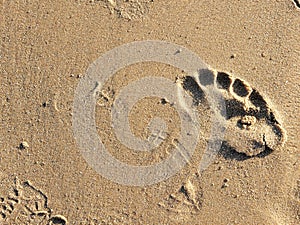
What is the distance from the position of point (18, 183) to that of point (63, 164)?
0.38 metres

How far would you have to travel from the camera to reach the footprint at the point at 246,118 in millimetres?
2998

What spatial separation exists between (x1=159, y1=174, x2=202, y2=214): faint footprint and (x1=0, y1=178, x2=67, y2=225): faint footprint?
0.85 m

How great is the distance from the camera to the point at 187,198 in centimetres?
304

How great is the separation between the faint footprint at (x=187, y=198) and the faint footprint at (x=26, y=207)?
0.85 meters

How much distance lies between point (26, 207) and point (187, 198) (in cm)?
126

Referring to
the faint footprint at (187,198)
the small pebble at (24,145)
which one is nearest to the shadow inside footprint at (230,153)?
the faint footprint at (187,198)

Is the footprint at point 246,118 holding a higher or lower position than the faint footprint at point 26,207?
higher

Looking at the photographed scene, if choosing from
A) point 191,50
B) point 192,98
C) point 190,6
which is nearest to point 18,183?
point 192,98

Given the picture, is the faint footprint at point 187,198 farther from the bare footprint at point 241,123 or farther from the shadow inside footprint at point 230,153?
the shadow inside footprint at point 230,153

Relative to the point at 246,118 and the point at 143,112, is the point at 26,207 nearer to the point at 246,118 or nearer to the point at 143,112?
the point at 143,112

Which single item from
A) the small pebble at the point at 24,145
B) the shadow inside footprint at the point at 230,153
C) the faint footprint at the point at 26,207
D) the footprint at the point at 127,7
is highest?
the footprint at the point at 127,7

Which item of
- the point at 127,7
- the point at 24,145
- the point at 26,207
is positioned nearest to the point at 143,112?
the point at 127,7

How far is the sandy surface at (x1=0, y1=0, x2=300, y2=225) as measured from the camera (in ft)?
9.90

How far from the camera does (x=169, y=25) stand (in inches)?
122
